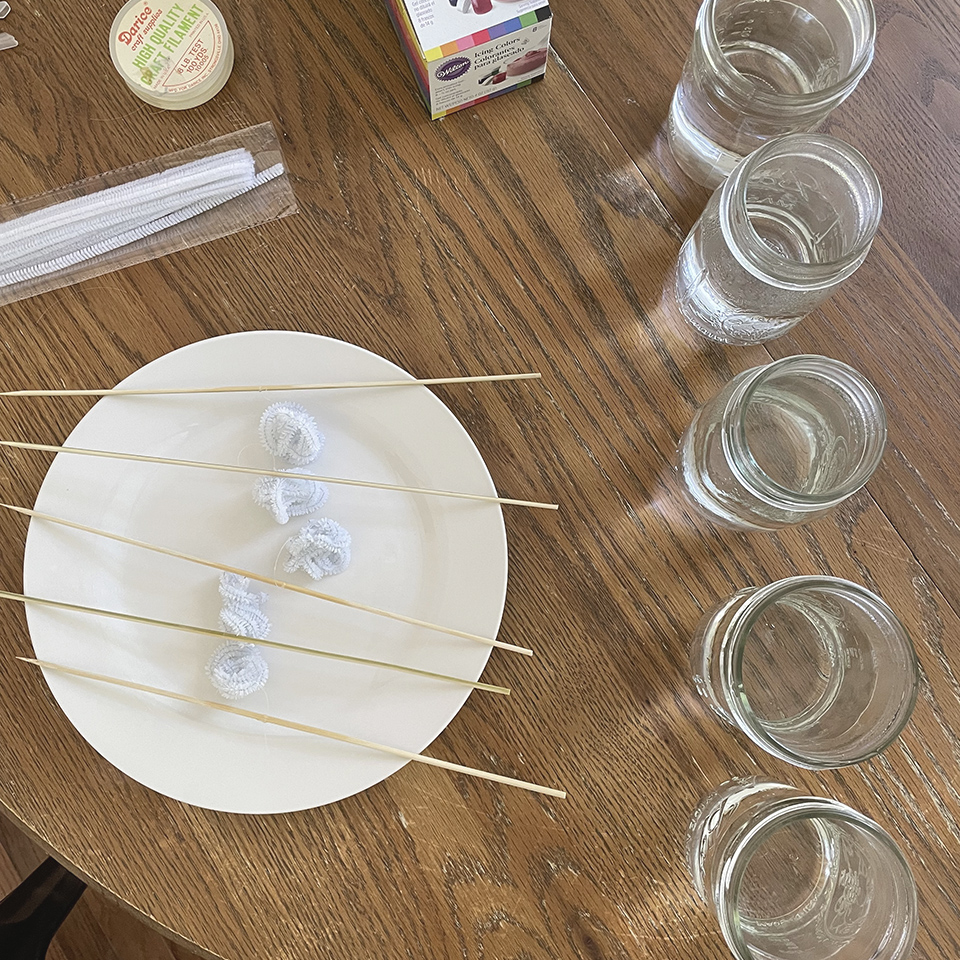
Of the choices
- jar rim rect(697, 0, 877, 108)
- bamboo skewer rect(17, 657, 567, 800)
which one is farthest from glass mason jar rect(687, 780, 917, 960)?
jar rim rect(697, 0, 877, 108)

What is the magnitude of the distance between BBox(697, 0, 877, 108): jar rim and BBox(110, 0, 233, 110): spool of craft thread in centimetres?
40

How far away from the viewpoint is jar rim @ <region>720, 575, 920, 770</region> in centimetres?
60

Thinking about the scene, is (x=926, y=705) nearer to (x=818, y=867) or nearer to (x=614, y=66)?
(x=818, y=867)

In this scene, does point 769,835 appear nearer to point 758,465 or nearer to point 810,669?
point 810,669

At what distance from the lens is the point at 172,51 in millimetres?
750

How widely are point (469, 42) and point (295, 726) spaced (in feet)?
1.82

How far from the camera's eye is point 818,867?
681 mm

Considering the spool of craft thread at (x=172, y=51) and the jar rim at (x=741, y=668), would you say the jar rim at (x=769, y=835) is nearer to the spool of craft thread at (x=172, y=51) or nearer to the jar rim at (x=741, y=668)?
the jar rim at (x=741, y=668)

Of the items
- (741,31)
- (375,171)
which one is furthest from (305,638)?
(741,31)

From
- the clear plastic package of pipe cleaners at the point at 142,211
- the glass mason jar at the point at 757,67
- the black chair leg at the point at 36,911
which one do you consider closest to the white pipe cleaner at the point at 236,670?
the clear plastic package of pipe cleaners at the point at 142,211

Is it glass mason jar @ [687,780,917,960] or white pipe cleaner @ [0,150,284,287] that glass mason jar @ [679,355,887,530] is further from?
white pipe cleaner @ [0,150,284,287]

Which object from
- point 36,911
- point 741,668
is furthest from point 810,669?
point 36,911

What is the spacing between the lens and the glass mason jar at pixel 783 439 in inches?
25.2

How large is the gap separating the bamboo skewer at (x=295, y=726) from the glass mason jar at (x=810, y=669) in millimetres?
165
